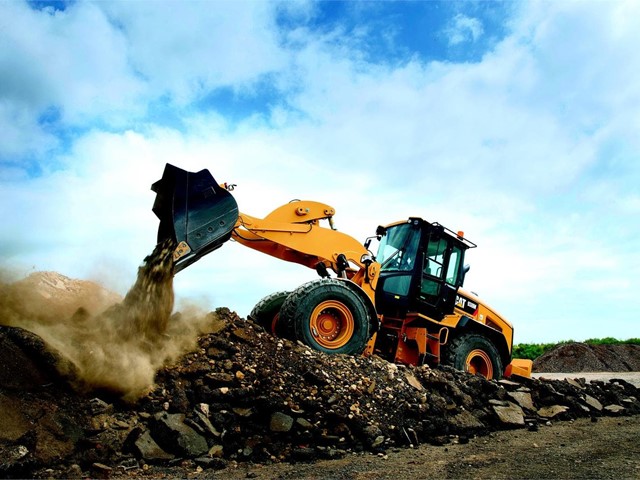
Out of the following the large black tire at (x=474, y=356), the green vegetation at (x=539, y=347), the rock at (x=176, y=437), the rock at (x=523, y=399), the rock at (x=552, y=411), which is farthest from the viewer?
the green vegetation at (x=539, y=347)

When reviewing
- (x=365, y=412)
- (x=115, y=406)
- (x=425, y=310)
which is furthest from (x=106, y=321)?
(x=425, y=310)

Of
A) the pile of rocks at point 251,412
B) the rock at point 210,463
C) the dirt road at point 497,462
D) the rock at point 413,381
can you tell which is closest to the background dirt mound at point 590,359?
the pile of rocks at point 251,412

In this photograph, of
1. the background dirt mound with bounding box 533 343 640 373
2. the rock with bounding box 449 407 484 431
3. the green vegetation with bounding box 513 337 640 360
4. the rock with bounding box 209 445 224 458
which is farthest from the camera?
the green vegetation with bounding box 513 337 640 360

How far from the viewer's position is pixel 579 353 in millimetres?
24328

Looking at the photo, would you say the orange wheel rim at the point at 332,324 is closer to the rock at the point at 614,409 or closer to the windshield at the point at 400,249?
the windshield at the point at 400,249

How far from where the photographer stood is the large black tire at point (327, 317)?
812cm

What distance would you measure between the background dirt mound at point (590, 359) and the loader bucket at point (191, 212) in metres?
20.6

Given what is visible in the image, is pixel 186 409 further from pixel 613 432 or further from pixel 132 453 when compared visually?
pixel 613 432

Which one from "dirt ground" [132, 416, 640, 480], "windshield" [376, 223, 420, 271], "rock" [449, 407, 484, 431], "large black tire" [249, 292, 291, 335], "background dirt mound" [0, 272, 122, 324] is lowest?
"dirt ground" [132, 416, 640, 480]

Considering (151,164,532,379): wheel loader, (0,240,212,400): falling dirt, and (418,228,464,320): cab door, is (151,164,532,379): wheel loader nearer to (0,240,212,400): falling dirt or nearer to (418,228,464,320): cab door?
(418,228,464,320): cab door

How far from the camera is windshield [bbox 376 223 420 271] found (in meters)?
10.1

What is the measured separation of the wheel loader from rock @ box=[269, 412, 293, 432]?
177 centimetres

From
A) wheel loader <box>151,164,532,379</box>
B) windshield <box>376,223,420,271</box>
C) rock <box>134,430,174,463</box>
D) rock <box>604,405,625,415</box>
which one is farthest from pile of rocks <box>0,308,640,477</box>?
rock <box>604,405,625,415</box>

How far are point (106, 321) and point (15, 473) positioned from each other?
2.27 meters
